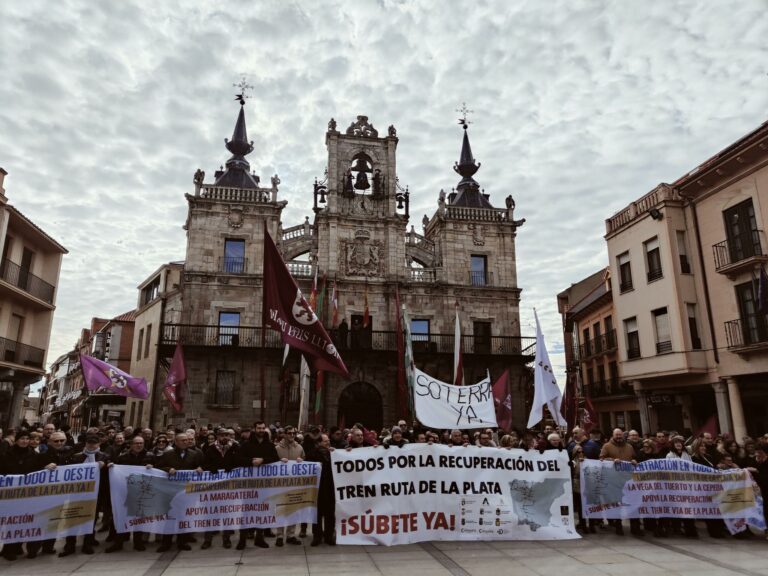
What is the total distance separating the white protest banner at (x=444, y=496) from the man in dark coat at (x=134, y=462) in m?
3.01

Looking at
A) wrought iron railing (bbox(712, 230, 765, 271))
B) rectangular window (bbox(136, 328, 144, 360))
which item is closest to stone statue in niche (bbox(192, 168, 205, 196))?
rectangular window (bbox(136, 328, 144, 360))

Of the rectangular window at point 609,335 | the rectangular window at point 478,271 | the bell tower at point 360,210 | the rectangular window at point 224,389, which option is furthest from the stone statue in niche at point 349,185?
the rectangular window at point 609,335

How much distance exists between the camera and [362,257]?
28.5 meters

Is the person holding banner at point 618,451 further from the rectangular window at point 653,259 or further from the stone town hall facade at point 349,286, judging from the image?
the stone town hall facade at point 349,286

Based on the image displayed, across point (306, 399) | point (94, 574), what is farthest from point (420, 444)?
point (306, 399)

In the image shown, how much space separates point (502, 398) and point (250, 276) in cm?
1468

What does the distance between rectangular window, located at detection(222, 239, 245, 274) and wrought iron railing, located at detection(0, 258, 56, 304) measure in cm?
828

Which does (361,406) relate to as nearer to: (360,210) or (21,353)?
(360,210)

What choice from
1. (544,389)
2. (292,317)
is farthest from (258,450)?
(544,389)

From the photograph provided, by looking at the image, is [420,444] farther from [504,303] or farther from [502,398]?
[504,303]

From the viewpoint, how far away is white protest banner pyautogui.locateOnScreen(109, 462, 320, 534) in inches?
318

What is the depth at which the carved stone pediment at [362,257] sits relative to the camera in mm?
28281

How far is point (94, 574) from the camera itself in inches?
264

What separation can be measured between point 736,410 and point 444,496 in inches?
575
